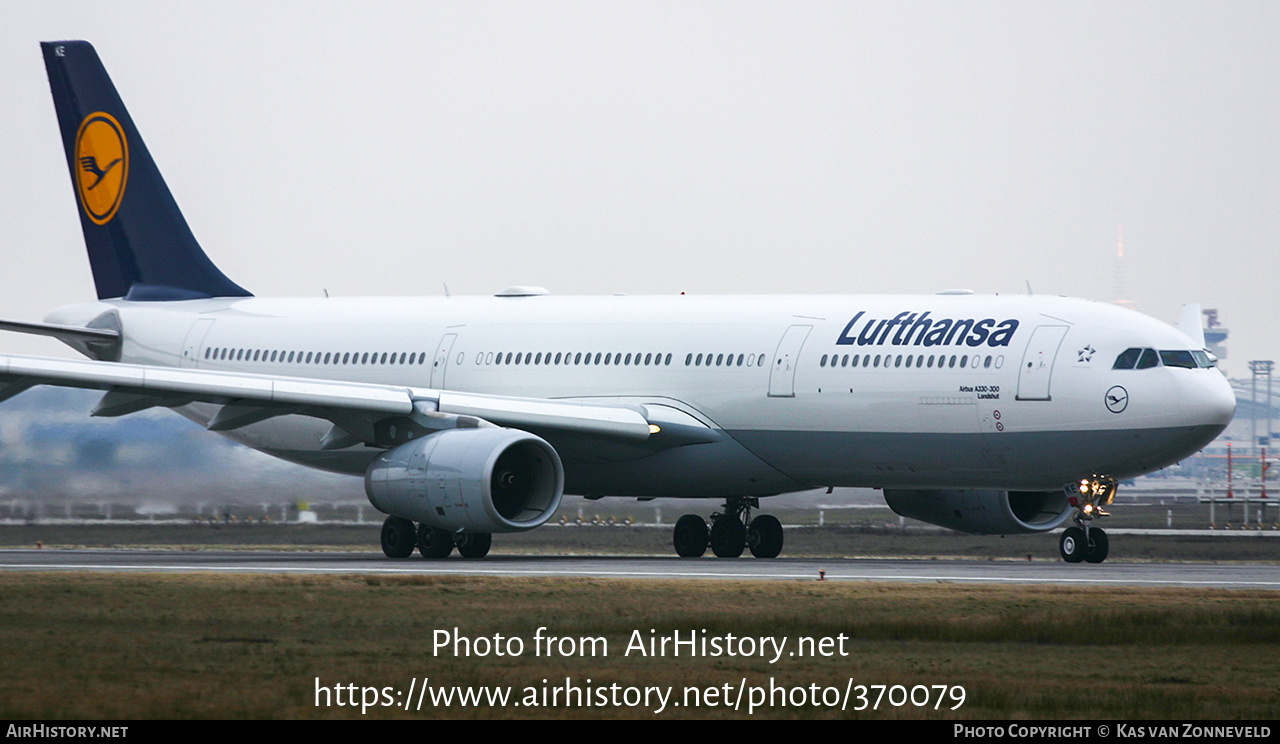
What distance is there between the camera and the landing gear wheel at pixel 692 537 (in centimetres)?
3112

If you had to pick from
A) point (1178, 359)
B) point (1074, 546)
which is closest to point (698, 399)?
point (1074, 546)

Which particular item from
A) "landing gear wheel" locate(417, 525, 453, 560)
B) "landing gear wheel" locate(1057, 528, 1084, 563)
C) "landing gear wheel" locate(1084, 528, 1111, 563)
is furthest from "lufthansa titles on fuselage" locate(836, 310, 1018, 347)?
"landing gear wheel" locate(417, 525, 453, 560)

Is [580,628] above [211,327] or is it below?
below

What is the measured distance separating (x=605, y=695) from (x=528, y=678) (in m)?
0.96

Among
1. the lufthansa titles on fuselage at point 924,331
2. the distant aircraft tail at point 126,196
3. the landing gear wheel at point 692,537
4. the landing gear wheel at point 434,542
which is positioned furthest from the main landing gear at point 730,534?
the distant aircraft tail at point 126,196

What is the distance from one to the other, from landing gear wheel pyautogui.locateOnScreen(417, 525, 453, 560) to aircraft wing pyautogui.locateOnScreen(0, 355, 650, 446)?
173 cm

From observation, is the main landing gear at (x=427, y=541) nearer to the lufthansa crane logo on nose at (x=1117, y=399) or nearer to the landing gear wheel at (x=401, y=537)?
the landing gear wheel at (x=401, y=537)

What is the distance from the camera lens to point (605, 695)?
1306 centimetres

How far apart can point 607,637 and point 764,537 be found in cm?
1492

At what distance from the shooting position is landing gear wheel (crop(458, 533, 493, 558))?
29156 mm

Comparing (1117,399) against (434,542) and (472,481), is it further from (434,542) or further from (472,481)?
(434,542)

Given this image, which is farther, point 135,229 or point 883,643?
point 135,229

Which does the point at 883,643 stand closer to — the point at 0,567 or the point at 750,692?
the point at 750,692

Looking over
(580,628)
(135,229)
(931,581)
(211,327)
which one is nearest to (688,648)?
(580,628)
